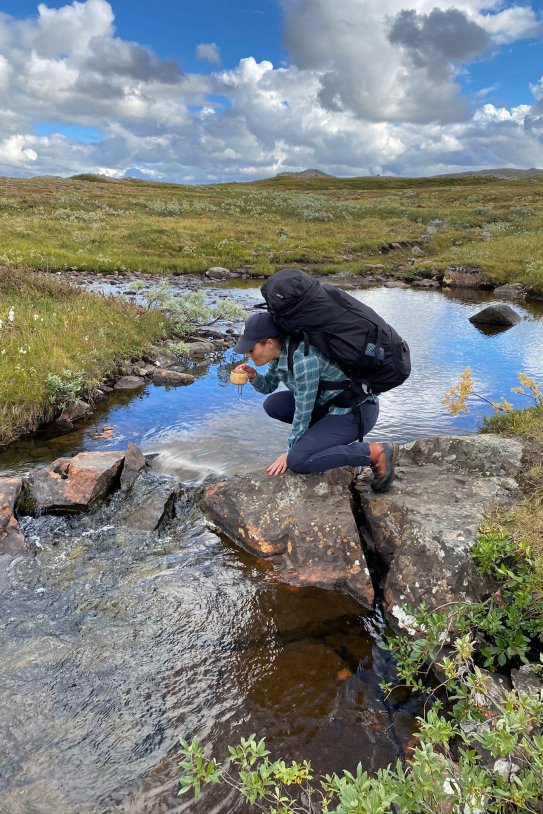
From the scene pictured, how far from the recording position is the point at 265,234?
4794 centimetres

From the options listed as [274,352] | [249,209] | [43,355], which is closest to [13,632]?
[274,352]

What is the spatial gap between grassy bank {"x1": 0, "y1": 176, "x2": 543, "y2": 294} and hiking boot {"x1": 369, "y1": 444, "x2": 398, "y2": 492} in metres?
20.0

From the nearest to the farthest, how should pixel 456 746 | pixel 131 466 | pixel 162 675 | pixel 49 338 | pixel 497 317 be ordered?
pixel 456 746
pixel 162 675
pixel 131 466
pixel 49 338
pixel 497 317

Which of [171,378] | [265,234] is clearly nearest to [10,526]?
[171,378]

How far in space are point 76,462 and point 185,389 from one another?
18.0 feet

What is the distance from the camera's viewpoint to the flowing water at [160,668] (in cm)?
404

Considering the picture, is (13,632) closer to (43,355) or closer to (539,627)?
(539,627)

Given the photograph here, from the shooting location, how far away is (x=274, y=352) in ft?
20.6

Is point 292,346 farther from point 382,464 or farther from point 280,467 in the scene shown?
point 382,464

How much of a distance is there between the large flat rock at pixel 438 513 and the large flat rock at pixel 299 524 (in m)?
0.37

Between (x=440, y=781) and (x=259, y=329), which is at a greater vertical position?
(x=259, y=329)

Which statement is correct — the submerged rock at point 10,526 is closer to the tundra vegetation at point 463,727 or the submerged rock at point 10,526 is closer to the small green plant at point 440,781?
the tundra vegetation at point 463,727

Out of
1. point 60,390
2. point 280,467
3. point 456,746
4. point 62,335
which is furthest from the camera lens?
point 62,335

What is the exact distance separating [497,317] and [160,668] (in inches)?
787
